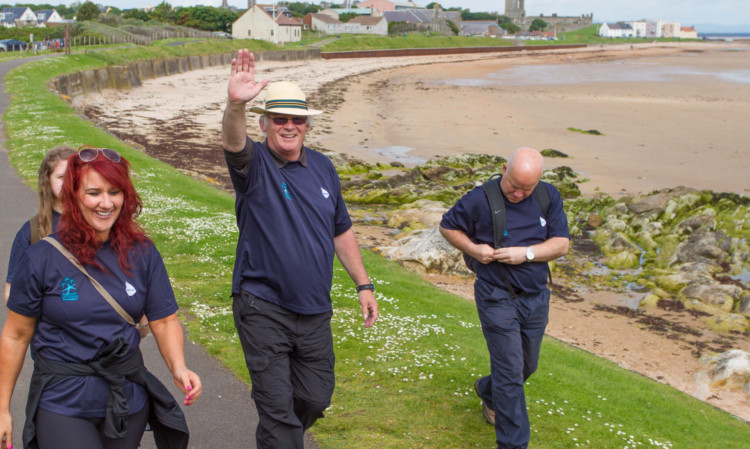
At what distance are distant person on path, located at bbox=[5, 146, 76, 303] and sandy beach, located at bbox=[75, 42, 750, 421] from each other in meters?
8.37

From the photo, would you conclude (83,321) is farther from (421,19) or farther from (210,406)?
(421,19)

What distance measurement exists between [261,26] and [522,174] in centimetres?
10851

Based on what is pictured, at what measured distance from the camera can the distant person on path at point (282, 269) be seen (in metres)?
4.71

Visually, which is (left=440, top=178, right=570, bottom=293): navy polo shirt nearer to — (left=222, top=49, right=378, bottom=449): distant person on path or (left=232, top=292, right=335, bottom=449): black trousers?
(left=222, top=49, right=378, bottom=449): distant person on path

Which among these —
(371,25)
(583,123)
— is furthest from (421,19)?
(583,123)

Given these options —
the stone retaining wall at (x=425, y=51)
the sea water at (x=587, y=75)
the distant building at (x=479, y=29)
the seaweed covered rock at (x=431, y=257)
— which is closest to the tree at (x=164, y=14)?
the stone retaining wall at (x=425, y=51)

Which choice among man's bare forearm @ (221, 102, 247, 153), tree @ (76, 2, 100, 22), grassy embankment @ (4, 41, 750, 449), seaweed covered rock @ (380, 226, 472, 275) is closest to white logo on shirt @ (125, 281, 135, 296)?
man's bare forearm @ (221, 102, 247, 153)

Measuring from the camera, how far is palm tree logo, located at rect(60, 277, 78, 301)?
3.76 metres

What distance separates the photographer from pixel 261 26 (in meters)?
109

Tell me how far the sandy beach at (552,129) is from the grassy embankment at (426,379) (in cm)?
208

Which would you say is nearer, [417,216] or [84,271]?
[84,271]

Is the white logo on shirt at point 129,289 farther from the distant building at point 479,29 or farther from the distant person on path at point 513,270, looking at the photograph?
the distant building at point 479,29

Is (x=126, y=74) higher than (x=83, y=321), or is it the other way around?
(x=126, y=74)

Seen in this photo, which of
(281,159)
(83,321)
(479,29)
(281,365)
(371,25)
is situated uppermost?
(479,29)
